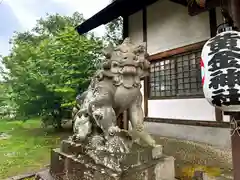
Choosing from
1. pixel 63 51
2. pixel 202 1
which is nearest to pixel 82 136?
pixel 202 1

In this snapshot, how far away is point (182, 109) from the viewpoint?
5824mm

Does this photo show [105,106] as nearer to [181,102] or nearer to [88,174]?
[88,174]

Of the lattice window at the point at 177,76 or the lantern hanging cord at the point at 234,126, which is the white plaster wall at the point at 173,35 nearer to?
the lattice window at the point at 177,76

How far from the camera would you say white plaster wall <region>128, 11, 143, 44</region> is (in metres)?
7.21

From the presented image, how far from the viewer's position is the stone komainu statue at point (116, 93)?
2.73 m

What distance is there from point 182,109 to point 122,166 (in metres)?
3.97

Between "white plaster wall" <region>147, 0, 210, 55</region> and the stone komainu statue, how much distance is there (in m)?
3.32

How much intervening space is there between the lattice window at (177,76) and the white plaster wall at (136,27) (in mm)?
1197

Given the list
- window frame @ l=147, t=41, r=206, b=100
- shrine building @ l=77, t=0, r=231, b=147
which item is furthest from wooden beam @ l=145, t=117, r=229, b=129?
window frame @ l=147, t=41, r=206, b=100

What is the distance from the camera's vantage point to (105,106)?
9.09ft

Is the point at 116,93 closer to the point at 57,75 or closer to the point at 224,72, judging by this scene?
the point at 224,72

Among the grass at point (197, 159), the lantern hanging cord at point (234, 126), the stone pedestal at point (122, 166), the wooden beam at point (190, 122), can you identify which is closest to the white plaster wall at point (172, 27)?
the wooden beam at point (190, 122)

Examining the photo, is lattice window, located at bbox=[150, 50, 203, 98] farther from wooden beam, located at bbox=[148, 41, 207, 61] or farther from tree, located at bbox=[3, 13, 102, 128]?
tree, located at bbox=[3, 13, 102, 128]

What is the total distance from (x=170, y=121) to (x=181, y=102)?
28.0 inches
